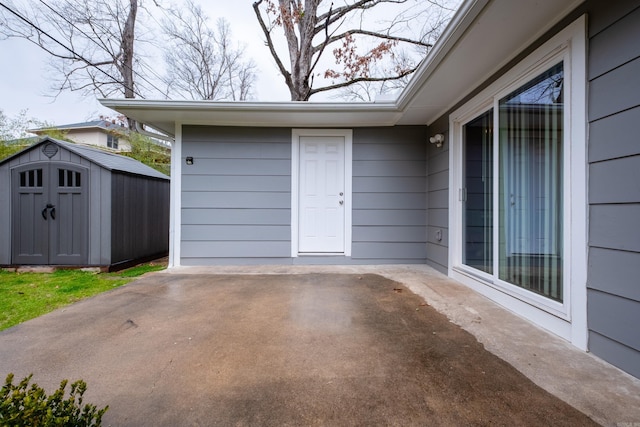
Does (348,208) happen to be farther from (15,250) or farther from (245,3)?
(245,3)

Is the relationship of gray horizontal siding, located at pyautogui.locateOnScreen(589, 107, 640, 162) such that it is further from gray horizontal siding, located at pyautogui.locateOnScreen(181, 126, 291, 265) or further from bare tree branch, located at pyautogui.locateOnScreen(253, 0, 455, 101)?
bare tree branch, located at pyautogui.locateOnScreen(253, 0, 455, 101)

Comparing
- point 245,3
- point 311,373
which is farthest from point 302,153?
point 245,3

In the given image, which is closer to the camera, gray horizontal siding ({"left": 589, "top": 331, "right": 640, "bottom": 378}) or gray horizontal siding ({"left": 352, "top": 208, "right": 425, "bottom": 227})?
gray horizontal siding ({"left": 589, "top": 331, "right": 640, "bottom": 378})

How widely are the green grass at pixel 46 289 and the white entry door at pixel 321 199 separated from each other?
2421mm

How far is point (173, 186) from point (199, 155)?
1.92 ft

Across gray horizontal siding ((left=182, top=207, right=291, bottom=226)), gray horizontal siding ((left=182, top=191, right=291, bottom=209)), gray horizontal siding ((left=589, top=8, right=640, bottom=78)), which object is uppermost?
gray horizontal siding ((left=589, top=8, right=640, bottom=78))

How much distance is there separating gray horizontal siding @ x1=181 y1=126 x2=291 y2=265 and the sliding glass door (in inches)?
98.3

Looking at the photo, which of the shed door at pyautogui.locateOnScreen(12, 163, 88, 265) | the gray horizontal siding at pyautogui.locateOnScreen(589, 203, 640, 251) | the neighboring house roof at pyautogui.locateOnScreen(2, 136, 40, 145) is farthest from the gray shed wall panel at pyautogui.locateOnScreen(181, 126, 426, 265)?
the neighboring house roof at pyautogui.locateOnScreen(2, 136, 40, 145)

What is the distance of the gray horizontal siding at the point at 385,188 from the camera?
4.13m

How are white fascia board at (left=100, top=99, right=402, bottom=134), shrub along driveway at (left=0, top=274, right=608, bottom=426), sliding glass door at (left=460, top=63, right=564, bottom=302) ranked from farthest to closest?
white fascia board at (left=100, top=99, right=402, bottom=134) < sliding glass door at (left=460, top=63, right=564, bottom=302) < shrub along driveway at (left=0, top=274, right=608, bottom=426)

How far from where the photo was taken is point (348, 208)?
13.6 feet

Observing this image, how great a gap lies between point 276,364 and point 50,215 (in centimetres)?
428

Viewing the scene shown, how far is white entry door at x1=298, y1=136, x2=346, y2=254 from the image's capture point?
4.15 metres

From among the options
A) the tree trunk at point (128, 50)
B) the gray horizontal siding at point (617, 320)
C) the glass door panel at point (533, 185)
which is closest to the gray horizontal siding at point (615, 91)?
the glass door panel at point (533, 185)
